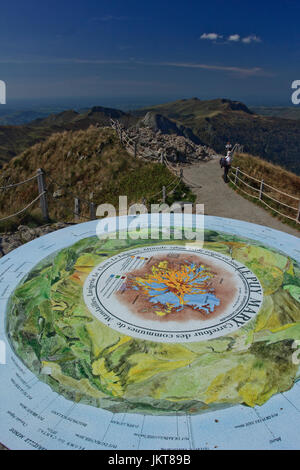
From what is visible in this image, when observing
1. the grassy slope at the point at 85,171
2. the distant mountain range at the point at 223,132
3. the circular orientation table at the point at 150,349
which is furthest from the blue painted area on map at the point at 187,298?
the distant mountain range at the point at 223,132

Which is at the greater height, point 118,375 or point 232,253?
point 232,253

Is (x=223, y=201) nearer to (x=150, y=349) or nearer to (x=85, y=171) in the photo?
(x=150, y=349)

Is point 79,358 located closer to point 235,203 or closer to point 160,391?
point 160,391

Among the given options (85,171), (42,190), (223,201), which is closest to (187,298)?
(42,190)

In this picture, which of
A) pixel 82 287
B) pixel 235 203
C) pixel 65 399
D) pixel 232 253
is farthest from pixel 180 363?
pixel 235 203

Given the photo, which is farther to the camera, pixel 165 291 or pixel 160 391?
pixel 165 291

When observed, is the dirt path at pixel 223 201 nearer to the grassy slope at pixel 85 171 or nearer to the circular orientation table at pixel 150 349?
the grassy slope at pixel 85 171

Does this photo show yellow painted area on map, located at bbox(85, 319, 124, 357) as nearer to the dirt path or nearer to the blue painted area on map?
the blue painted area on map
